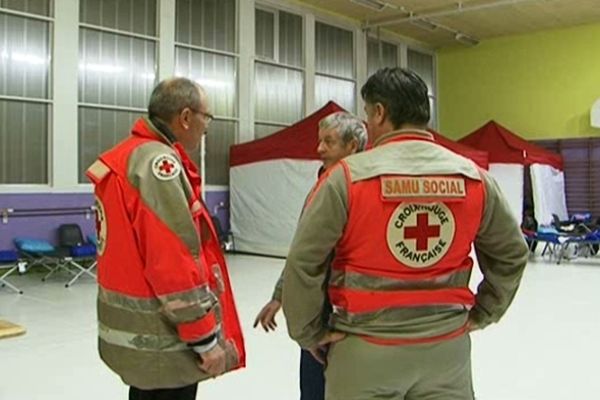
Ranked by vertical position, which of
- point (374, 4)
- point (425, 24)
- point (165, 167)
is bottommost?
point (165, 167)

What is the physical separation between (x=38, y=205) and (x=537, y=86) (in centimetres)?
1114

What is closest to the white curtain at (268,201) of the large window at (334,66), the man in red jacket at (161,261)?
the large window at (334,66)

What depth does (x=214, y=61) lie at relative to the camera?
11172 millimetres

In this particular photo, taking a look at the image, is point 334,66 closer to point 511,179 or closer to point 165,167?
point 511,179

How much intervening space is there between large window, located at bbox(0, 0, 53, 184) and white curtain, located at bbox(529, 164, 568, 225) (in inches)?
330

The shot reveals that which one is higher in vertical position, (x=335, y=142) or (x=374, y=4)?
(x=374, y=4)

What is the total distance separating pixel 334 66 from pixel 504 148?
3990mm

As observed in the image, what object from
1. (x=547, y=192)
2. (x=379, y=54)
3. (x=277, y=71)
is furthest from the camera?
(x=379, y=54)

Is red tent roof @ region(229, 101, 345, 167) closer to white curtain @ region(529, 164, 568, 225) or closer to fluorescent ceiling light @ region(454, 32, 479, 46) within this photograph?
white curtain @ region(529, 164, 568, 225)

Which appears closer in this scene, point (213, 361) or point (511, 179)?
point (213, 361)

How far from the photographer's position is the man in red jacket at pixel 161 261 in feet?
5.18

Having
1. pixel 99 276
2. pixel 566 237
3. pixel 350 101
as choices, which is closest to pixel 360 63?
pixel 350 101

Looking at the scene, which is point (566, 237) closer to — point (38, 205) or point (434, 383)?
point (38, 205)

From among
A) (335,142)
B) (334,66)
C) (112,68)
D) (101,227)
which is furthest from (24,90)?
(101,227)
